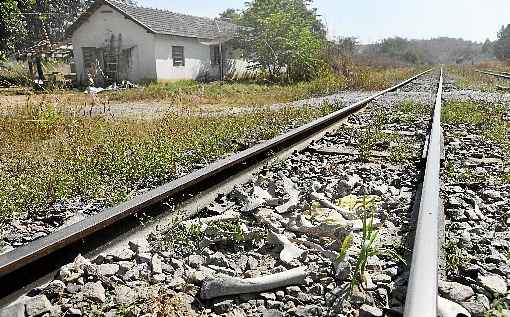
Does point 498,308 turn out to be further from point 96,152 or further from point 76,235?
point 96,152

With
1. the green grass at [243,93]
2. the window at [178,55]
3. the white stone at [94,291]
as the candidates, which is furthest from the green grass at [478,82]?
the white stone at [94,291]

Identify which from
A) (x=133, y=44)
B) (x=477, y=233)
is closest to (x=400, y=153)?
(x=477, y=233)

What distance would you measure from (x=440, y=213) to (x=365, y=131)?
3.62 metres

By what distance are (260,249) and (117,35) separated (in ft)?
87.3

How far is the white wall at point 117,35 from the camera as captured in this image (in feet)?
84.1

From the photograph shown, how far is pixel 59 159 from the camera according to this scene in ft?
15.5

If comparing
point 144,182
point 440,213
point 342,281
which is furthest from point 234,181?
point 342,281

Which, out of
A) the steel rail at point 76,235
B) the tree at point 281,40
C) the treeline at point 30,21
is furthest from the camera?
the tree at point 281,40

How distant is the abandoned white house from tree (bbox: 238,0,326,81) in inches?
139

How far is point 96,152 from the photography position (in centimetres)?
491

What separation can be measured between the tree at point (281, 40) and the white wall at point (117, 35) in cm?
681

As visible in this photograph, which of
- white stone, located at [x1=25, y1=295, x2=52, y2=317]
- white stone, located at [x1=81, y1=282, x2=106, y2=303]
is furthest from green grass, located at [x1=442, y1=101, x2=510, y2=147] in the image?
white stone, located at [x1=25, y1=295, x2=52, y2=317]

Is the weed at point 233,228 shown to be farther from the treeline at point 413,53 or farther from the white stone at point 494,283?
the treeline at point 413,53

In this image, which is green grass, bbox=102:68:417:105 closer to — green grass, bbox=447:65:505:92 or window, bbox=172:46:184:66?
green grass, bbox=447:65:505:92
